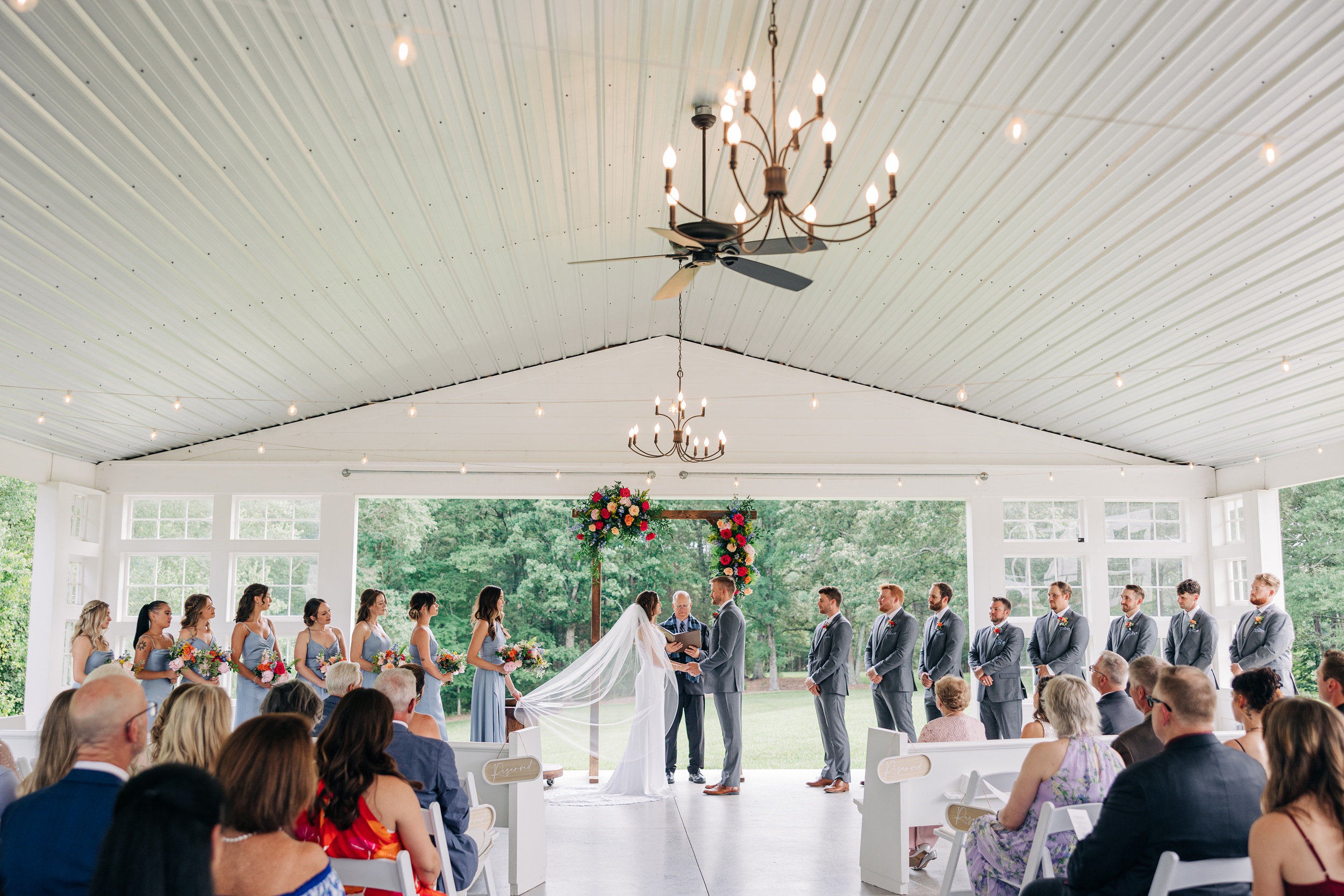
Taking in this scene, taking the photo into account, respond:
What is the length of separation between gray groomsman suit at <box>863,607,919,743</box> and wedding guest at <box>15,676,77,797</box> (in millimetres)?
6117

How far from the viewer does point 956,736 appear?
216 inches

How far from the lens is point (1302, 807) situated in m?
2.47

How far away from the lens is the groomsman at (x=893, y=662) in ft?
25.7

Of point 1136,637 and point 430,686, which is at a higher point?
point 1136,637

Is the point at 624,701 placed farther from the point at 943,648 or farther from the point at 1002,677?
the point at 1002,677

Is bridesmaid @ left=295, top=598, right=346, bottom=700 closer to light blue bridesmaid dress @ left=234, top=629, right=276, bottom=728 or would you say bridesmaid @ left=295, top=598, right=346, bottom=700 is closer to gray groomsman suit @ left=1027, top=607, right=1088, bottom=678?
light blue bridesmaid dress @ left=234, top=629, right=276, bottom=728

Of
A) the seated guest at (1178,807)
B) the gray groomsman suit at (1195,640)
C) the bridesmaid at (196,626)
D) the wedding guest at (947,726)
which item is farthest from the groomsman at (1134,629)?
the bridesmaid at (196,626)

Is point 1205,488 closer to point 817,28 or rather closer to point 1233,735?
point 1233,735

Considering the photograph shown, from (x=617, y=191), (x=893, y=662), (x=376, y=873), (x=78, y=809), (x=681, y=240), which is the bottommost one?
(x=376, y=873)

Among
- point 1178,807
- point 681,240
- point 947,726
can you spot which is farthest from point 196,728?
point 947,726

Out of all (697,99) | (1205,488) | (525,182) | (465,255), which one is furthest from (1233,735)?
(1205,488)

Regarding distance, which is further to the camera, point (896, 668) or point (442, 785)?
point (896, 668)

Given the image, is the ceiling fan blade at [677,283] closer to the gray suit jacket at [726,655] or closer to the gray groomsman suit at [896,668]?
the gray suit jacket at [726,655]

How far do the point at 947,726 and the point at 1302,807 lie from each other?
10.1 feet
